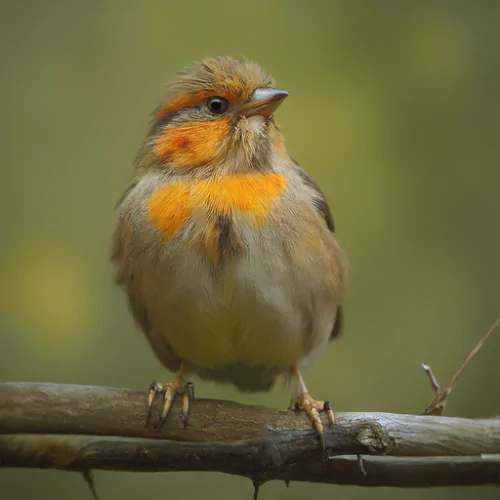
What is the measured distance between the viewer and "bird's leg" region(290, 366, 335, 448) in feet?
4.87

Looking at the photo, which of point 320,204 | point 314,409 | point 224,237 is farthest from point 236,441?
point 320,204

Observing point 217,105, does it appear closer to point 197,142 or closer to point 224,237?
point 197,142

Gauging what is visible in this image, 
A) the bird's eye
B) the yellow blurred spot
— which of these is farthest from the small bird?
the yellow blurred spot

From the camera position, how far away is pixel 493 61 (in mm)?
2252

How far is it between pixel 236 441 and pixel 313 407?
0.81 feet

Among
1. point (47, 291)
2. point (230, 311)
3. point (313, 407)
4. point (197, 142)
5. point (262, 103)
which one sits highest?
point (262, 103)

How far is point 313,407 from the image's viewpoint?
162 centimetres

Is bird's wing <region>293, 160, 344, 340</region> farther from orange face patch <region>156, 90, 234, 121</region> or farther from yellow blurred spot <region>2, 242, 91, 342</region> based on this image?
yellow blurred spot <region>2, 242, 91, 342</region>

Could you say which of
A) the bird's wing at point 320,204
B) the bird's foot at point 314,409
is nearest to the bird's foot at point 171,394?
the bird's foot at point 314,409

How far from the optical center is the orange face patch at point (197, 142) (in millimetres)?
1685

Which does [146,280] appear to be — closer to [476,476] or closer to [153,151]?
[153,151]

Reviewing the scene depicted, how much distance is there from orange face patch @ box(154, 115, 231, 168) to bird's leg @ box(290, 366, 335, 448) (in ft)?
2.14

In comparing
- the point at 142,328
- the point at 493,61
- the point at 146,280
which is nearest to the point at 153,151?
the point at 146,280

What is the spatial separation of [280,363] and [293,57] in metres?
1.01
